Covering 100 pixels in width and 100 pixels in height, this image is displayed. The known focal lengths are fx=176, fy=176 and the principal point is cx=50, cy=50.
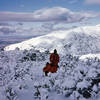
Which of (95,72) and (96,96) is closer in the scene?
(96,96)

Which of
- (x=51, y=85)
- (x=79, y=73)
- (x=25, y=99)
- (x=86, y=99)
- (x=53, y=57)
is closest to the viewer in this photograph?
(x=86, y=99)

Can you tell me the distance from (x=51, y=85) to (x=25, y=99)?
1.52 meters

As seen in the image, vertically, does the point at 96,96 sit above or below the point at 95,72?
below

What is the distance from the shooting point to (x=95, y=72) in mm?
6562

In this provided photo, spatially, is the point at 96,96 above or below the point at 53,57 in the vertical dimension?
below

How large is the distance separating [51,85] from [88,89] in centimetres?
199

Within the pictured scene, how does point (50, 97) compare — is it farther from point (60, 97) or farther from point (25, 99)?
point (25, 99)

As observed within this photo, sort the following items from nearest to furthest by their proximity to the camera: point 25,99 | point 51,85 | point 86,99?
point 86,99
point 25,99
point 51,85

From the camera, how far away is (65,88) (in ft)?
21.2

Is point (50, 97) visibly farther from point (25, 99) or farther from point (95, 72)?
point (95, 72)

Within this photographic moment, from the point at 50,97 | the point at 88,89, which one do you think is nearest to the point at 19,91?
the point at 50,97

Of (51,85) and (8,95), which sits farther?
(51,85)

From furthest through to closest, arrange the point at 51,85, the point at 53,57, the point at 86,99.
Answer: the point at 53,57, the point at 51,85, the point at 86,99

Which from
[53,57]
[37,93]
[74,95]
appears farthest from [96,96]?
[53,57]
